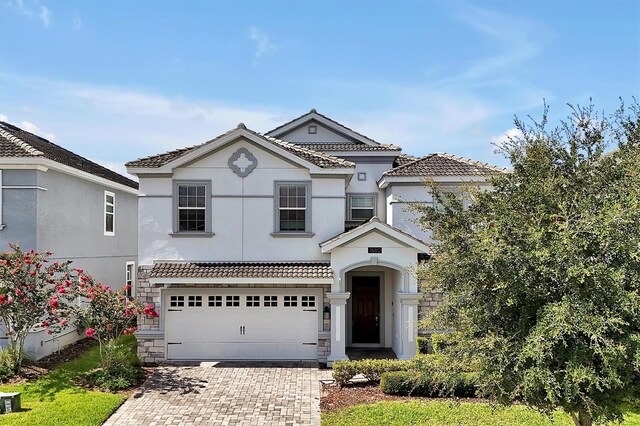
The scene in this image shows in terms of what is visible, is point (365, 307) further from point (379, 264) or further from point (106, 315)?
point (106, 315)

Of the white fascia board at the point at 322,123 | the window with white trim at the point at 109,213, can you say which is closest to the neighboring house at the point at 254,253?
the white fascia board at the point at 322,123

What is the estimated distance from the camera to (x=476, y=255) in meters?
6.39

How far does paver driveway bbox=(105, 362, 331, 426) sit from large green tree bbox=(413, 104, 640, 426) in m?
5.39

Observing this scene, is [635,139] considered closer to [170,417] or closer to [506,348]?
[506,348]

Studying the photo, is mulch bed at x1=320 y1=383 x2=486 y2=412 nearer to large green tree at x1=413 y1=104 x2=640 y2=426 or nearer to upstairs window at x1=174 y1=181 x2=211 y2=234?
large green tree at x1=413 y1=104 x2=640 y2=426

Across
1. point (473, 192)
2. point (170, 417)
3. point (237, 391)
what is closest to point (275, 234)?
point (237, 391)

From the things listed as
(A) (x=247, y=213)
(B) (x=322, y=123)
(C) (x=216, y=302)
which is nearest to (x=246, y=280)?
(C) (x=216, y=302)

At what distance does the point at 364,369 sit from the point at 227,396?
3640mm

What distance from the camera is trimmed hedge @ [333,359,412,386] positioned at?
41.2 feet

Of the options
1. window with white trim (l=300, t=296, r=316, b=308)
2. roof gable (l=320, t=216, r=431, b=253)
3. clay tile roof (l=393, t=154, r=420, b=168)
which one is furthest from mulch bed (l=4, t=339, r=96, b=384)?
clay tile roof (l=393, t=154, r=420, b=168)

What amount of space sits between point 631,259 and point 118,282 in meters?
20.3

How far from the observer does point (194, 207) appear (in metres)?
15.7

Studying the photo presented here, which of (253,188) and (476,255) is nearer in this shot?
(476,255)

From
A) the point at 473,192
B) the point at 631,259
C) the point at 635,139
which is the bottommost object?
the point at 631,259
